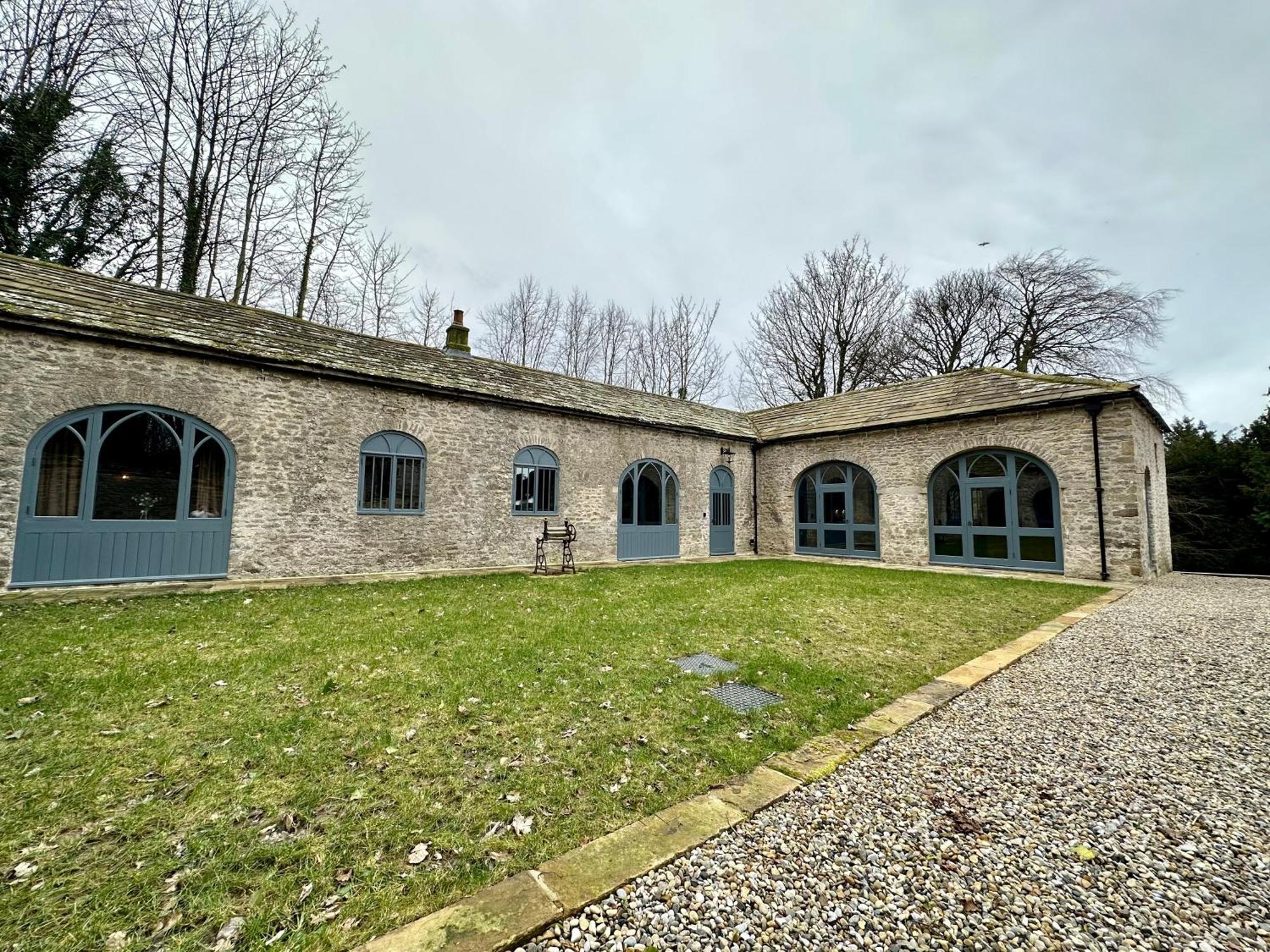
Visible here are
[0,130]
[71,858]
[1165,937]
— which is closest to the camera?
[1165,937]

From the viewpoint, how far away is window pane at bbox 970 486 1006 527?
456 inches

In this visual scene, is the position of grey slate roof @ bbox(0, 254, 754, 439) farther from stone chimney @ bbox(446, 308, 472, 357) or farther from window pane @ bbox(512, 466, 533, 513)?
window pane @ bbox(512, 466, 533, 513)

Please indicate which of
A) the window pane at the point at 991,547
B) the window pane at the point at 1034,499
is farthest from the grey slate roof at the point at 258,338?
the window pane at the point at 1034,499

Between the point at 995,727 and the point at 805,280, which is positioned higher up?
the point at 805,280

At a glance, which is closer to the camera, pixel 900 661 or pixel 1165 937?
pixel 1165 937

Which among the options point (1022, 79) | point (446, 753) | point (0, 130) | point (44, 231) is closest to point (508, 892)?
point (446, 753)

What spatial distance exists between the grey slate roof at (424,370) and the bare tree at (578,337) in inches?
377

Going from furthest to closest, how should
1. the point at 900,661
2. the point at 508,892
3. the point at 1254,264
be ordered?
the point at 1254,264 < the point at 900,661 < the point at 508,892

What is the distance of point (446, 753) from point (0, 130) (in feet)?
63.7

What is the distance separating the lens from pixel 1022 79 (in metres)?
9.05

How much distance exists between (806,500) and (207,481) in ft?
48.8

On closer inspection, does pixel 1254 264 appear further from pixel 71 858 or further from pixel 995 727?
pixel 71 858

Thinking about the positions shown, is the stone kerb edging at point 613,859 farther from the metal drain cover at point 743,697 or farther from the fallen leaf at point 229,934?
the metal drain cover at point 743,697

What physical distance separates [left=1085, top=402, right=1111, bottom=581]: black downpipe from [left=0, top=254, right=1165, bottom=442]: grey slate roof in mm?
385
